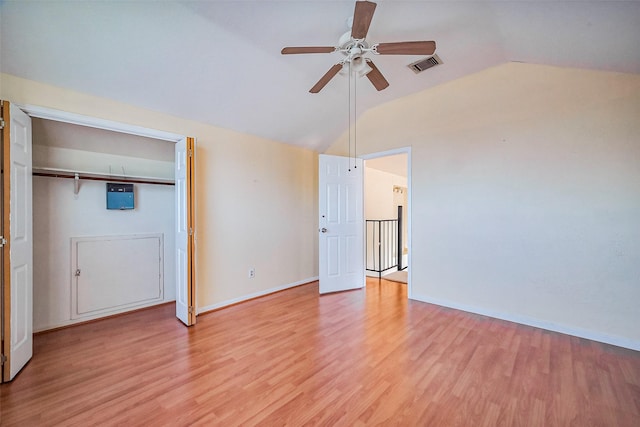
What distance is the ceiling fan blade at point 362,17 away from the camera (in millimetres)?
1459

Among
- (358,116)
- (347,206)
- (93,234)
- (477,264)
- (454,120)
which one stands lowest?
(477,264)

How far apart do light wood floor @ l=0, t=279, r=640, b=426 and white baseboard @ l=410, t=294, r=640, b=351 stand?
10 centimetres

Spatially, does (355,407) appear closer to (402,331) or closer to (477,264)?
(402,331)

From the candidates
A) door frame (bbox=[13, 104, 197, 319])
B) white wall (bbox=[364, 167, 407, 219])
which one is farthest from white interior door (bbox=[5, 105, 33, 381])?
white wall (bbox=[364, 167, 407, 219])

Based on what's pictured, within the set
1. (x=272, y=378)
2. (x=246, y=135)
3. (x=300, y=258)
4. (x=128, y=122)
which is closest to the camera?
(x=272, y=378)

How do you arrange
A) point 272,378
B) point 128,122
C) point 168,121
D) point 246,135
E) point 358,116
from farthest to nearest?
1. point 358,116
2. point 246,135
3. point 168,121
4. point 128,122
5. point 272,378

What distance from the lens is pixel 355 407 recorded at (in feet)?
5.39

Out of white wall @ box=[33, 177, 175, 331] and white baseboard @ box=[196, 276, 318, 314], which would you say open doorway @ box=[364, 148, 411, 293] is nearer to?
white baseboard @ box=[196, 276, 318, 314]

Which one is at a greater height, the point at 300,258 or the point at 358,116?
the point at 358,116

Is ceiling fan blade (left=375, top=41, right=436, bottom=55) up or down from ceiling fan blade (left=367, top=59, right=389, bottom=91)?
down

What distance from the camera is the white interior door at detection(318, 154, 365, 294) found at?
4.00 metres

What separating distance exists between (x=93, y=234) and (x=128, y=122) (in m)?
1.41

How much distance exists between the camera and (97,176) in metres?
2.94

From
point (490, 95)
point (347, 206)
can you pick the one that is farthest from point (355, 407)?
point (490, 95)
